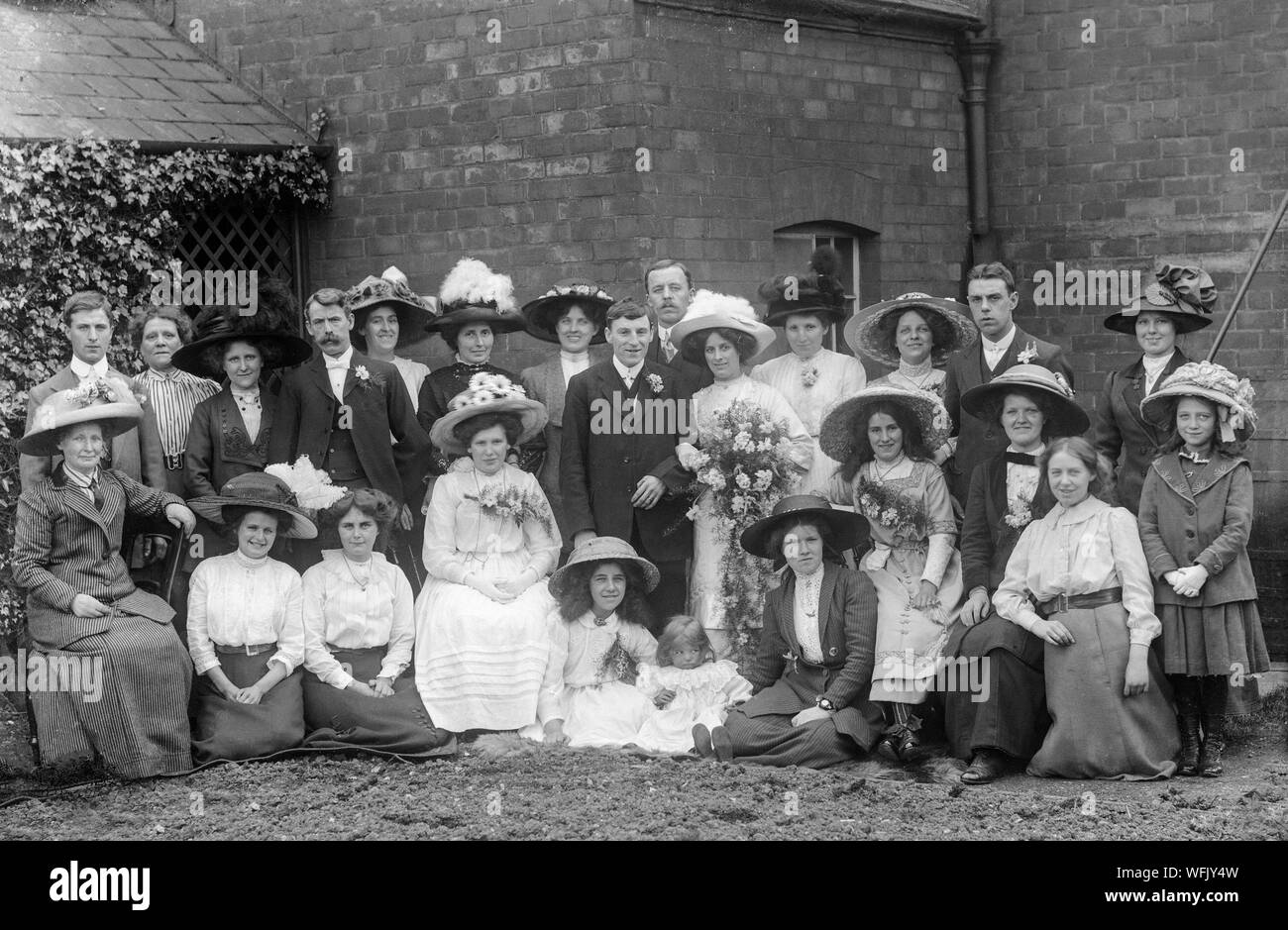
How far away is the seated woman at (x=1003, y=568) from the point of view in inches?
259

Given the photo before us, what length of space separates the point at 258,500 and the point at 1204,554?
410cm

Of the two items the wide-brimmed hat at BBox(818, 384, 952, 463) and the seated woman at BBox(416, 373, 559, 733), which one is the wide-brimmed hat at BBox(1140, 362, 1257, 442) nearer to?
the wide-brimmed hat at BBox(818, 384, 952, 463)

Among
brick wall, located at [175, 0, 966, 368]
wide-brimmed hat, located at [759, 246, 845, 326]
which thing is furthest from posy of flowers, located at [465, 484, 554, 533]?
brick wall, located at [175, 0, 966, 368]

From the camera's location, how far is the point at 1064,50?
10867 millimetres

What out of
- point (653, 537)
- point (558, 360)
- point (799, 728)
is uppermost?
point (558, 360)

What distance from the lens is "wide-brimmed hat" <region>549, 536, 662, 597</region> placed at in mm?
7221

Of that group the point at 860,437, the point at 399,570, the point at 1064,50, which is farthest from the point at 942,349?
the point at 1064,50

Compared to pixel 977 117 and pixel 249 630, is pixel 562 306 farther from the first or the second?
pixel 977 117

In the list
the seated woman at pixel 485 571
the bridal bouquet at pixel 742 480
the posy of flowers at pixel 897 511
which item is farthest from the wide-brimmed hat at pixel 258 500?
the posy of flowers at pixel 897 511

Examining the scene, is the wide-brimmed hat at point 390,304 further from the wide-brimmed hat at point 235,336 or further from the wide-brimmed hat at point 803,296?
the wide-brimmed hat at point 803,296

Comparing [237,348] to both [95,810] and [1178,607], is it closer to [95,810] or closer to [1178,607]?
[95,810]

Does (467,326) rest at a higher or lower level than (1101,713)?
higher

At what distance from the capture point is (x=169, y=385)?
7758mm

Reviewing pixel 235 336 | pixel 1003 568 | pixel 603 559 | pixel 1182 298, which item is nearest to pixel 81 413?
pixel 235 336
